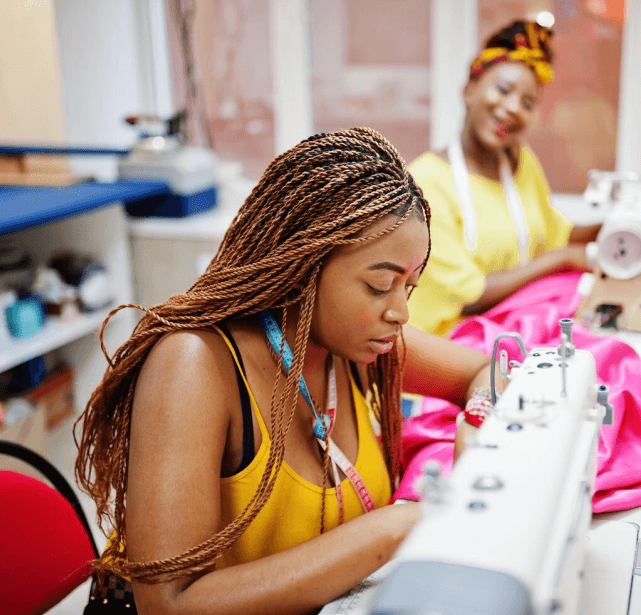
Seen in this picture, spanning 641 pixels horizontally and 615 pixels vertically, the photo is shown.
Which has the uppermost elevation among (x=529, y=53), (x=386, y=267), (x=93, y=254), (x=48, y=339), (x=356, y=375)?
(x=529, y=53)

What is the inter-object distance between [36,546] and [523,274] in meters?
1.37

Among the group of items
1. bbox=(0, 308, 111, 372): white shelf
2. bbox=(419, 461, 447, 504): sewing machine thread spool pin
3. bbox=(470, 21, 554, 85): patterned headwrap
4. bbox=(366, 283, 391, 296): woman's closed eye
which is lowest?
bbox=(0, 308, 111, 372): white shelf

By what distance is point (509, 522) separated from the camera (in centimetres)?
63

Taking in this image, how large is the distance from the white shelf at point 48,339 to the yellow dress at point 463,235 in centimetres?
113

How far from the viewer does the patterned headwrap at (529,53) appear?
2.18 m

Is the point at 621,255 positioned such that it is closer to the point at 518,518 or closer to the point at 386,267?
the point at 386,267

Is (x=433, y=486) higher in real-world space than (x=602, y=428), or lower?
higher

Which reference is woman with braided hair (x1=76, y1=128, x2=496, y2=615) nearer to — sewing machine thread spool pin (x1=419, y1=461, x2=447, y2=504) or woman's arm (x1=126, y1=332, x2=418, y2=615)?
woman's arm (x1=126, y1=332, x2=418, y2=615)

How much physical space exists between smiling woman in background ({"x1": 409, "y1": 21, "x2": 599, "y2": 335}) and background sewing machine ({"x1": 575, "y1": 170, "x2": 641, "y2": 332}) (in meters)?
0.30

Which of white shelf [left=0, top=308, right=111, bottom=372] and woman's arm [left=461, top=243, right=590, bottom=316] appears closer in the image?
woman's arm [left=461, top=243, right=590, bottom=316]

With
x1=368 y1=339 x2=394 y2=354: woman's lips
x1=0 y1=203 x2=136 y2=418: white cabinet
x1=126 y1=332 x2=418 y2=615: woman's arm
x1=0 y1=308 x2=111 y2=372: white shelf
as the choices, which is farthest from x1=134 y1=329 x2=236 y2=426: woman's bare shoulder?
x1=0 y1=203 x2=136 y2=418: white cabinet

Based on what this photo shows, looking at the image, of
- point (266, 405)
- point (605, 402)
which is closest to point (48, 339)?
point (266, 405)

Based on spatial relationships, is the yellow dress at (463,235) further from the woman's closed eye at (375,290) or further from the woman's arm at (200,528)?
the woman's arm at (200,528)

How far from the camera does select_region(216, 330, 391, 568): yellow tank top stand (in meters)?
1.07
